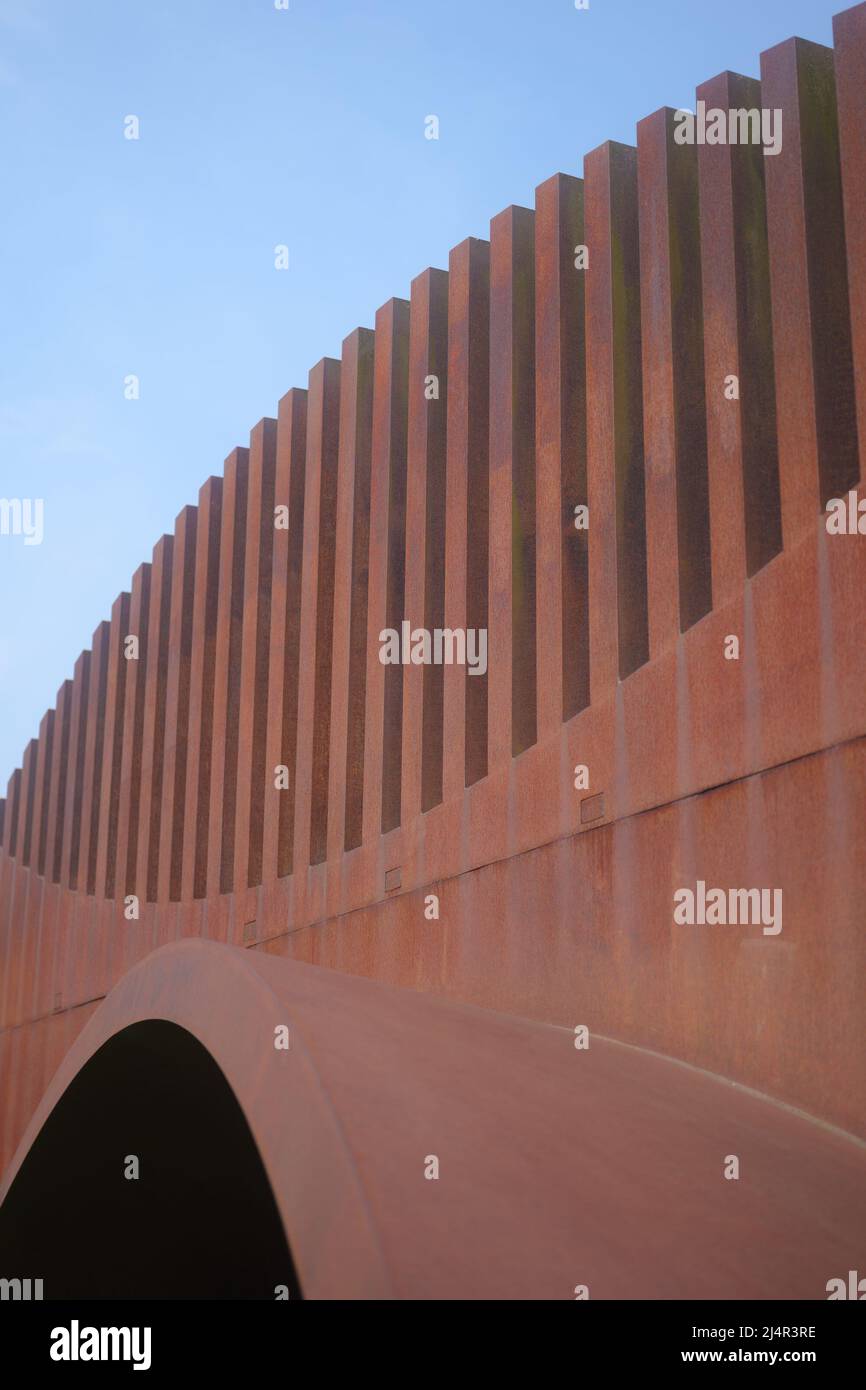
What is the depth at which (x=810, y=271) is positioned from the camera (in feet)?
20.9

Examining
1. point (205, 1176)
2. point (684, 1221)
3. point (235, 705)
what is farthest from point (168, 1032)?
point (235, 705)

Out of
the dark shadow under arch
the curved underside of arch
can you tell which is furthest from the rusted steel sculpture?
the dark shadow under arch

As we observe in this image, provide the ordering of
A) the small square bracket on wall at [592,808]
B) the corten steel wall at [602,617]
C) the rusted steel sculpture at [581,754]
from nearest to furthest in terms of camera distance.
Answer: the rusted steel sculpture at [581,754]
the corten steel wall at [602,617]
the small square bracket on wall at [592,808]

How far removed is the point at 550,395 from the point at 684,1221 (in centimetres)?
508

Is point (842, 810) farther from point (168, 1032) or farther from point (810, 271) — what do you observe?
point (168, 1032)

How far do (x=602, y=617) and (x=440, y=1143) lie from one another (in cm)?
354

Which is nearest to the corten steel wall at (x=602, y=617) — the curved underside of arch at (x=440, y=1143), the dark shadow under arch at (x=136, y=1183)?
the curved underside of arch at (x=440, y=1143)

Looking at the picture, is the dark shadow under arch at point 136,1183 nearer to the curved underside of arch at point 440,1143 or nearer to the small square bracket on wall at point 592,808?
the curved underside of arch at point 440,1143

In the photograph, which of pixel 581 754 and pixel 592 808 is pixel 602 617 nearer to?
pixel 581 754

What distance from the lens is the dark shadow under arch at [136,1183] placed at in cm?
732

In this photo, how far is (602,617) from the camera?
730 cm

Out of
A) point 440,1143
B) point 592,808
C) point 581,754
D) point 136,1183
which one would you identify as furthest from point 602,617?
point 136,1183

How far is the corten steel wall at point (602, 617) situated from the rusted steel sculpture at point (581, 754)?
0.07ft

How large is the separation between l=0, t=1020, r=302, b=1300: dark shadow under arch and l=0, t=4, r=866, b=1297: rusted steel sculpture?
0.21 meters
